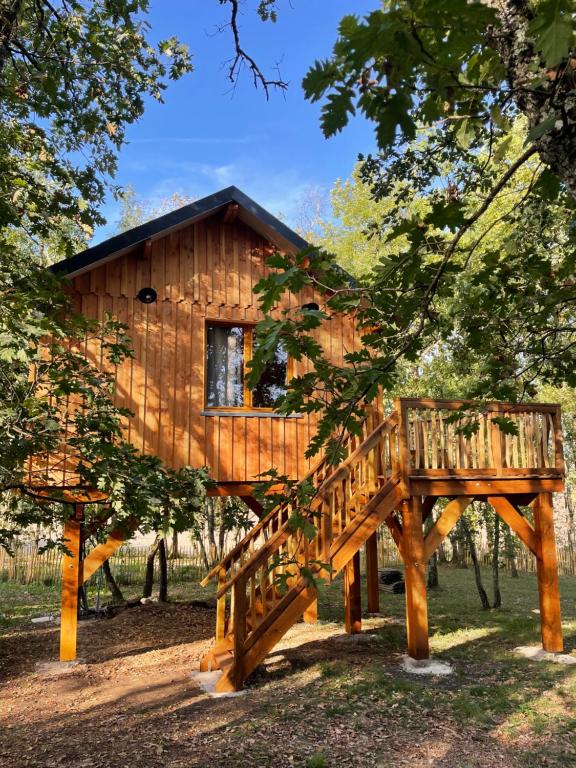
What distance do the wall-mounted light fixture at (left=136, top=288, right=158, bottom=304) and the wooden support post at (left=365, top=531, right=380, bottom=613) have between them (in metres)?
5.83

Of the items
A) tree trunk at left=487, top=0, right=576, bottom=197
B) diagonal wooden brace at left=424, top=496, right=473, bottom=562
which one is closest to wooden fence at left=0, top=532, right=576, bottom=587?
diagonal wooden brace at left=424, top=496, right=473, bottom=562

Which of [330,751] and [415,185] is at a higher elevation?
[415,185]

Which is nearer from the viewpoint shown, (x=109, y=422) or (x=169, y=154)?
(x=109, y=422)

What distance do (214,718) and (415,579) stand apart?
3.17 metres

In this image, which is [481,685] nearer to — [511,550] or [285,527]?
[285,527]

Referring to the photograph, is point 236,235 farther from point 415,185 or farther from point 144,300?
point 415,185

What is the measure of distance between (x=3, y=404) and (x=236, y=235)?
201 inches

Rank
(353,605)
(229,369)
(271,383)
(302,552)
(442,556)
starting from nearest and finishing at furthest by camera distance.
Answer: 1. (302,552)
2. (229,369)
3. (353,605)
4. (271,383)
5. (442,556)

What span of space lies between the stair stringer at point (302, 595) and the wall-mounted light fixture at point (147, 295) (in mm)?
4403

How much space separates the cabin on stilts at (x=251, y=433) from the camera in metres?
7.57

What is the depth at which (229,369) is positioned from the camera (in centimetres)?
896

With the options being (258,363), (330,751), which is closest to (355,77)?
(258,363)

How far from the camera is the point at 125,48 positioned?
763 centimetres

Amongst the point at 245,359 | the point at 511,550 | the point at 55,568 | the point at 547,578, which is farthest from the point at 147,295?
the point at 511,550
